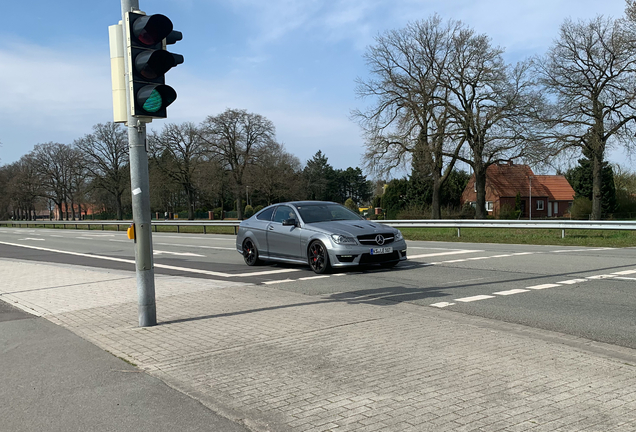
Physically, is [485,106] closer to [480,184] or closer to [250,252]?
[480,184]

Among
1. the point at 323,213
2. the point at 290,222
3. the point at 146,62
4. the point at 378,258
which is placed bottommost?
the point at 378,258

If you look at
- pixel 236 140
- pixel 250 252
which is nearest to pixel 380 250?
pixel 250 252

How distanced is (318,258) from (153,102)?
605cm

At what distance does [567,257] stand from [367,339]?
9134 millimetres

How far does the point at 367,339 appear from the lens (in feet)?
19.3

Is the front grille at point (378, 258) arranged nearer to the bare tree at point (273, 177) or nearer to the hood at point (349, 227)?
the hood at point (349, 227)

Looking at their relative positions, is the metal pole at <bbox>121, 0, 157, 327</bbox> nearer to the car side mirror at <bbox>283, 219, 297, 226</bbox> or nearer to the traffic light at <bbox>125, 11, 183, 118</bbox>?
the traffic light at <bbox>125, 11, 183, 118</bbox>

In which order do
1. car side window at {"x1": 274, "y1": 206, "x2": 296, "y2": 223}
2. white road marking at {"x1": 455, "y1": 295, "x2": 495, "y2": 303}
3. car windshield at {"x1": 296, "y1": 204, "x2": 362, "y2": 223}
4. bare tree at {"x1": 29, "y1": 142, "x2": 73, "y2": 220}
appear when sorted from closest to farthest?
white road marking at {"x1": 455, "y1": 295, "x2": 495, "y2": 303}
car windshield at {"x1": 296, "y1": 204, "x2": 362, "y2": 223}
car side window at {"x1": 274, "y1": 206, "x2": 296, "y2": 223}
bare tree at {"x1": 29, "y1": 142, "x2": 73, "y2": 220}

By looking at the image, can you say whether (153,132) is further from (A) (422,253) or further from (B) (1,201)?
(A) (422,253)

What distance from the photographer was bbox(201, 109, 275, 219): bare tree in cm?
6134

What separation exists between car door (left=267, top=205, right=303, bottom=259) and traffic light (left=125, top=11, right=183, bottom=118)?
20.6 ft

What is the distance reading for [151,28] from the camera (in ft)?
20.1

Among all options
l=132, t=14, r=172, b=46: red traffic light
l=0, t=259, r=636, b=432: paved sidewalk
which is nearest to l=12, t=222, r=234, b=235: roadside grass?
l=0, t=259, r=636, b=432: paved sidewalk

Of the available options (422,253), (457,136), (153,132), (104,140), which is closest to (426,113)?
(457,136)
